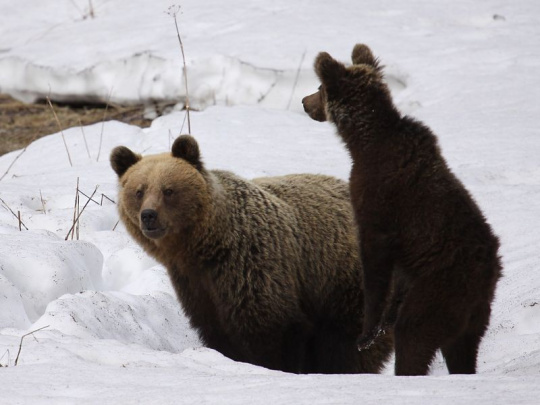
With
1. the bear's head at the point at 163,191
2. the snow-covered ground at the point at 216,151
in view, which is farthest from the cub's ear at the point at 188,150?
the snow-covered ground at the point at 216,151

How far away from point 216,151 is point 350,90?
5480 mm

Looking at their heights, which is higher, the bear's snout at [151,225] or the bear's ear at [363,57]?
the bear's ear at [363,57]

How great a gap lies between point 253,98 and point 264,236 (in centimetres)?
700

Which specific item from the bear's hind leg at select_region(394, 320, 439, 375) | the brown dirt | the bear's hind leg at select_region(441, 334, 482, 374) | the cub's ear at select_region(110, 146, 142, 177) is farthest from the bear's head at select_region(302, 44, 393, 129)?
the brown dirt

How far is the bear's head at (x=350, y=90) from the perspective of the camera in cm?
532

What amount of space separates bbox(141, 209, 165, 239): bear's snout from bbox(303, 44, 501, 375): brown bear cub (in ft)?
4.93

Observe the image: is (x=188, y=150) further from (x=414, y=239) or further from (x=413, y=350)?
(x=413, y=350)

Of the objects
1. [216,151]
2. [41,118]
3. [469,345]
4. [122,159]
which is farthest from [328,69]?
[41,118]

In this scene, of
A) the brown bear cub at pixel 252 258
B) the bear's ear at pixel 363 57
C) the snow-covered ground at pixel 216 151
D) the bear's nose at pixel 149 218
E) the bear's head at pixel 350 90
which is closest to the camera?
the snow-covered ground at pixel 216 151

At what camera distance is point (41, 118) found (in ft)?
46.1

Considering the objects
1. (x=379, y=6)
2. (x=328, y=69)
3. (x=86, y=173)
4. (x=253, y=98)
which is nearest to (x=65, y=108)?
(x=253, y=98)

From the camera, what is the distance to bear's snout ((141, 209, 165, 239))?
6.11m

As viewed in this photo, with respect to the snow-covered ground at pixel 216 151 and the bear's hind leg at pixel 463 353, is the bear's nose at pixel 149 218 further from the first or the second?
the bear's hind leg at pixel 463 353

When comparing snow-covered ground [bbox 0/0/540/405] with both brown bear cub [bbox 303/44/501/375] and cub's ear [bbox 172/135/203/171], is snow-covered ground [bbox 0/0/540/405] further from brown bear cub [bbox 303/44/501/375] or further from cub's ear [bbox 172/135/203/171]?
cub's ear [bbox 172/135/203/171]
